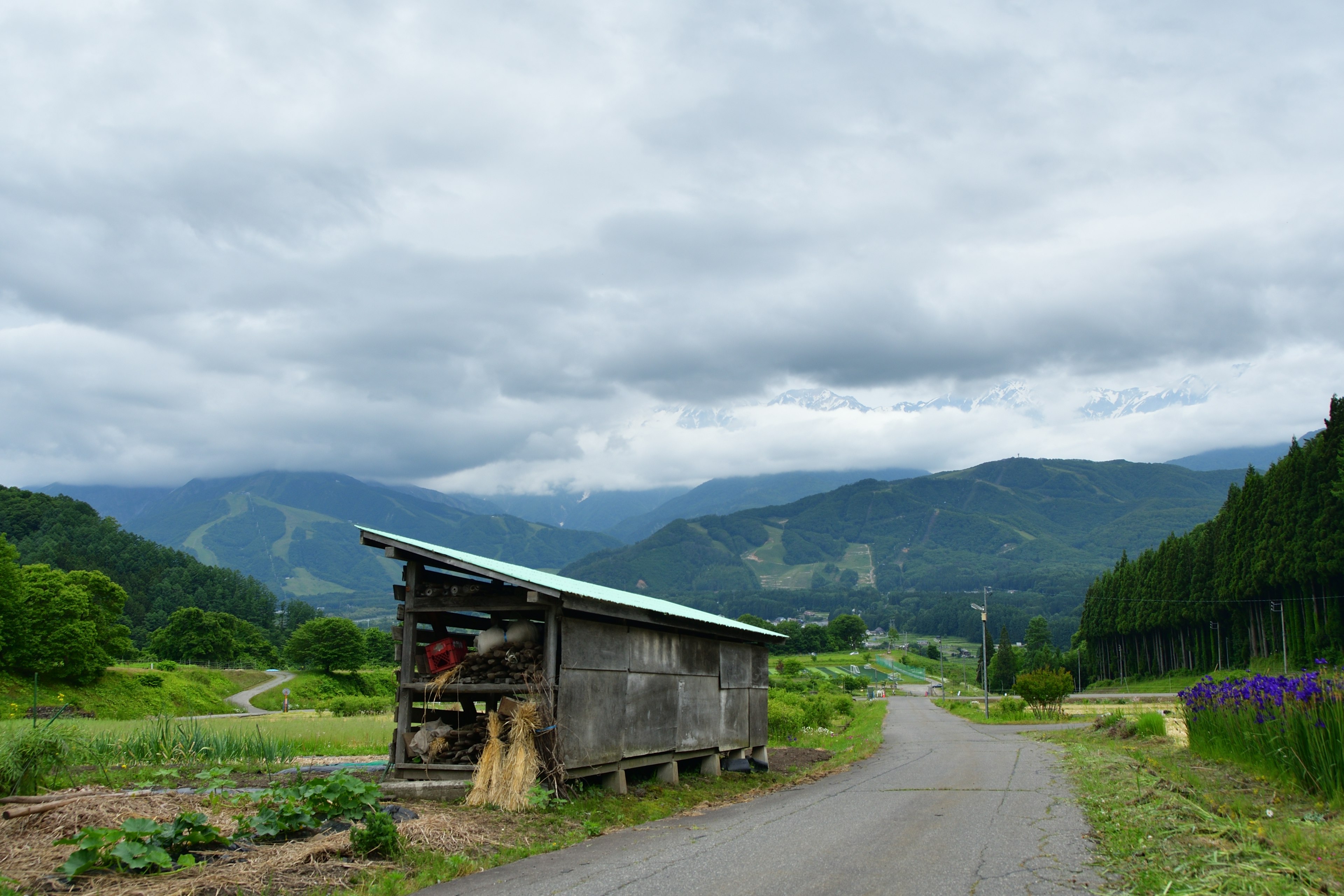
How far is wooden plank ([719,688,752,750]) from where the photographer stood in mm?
19438

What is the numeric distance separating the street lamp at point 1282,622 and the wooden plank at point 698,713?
53672mm

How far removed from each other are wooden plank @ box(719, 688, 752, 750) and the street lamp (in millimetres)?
51673

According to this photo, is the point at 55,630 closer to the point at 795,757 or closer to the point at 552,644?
the point at 795,757

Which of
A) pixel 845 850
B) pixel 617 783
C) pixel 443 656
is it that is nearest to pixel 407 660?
pixel 443 656

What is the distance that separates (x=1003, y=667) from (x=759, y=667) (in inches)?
4687

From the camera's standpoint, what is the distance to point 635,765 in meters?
15.4

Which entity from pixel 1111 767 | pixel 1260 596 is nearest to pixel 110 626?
pixel 1111 767

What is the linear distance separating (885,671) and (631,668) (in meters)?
156

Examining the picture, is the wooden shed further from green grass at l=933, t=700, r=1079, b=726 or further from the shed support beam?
green grass at l=933, t=700, r=1079, b=726

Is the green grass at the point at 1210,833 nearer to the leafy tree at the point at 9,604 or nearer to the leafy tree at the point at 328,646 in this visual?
the leafy tree at the point at 9,604

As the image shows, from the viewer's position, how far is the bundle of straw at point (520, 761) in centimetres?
1198

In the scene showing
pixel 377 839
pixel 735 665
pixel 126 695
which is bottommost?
pixel 126 695

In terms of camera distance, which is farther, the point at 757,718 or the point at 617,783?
the point at 757,718

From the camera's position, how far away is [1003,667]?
129 m
